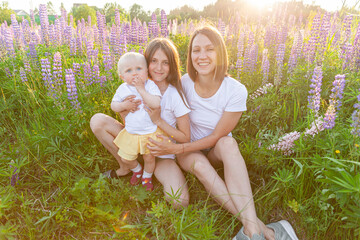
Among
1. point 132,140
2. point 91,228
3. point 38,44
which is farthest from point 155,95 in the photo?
point 38,44

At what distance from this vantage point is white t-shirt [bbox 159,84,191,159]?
2439mm

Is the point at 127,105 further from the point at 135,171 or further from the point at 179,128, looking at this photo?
the point at 135,171

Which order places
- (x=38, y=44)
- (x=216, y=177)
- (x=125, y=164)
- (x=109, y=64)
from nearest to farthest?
1. (x=216, y=177)
2. (x=125, y=164)
3. (x=109, y=64)
4. (x=38, y=44)

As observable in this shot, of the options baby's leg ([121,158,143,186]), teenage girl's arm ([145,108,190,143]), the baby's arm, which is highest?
the baby's arm

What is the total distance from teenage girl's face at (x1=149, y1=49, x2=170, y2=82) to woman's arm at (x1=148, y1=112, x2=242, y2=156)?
64 centimetres

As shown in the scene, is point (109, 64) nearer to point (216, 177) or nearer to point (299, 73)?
point (216, 177)

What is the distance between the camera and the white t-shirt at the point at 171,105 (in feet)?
8.00

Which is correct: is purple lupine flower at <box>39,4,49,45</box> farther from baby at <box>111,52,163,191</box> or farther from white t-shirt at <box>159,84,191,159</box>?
white t-shirt at <box>159,84,191,159</box>

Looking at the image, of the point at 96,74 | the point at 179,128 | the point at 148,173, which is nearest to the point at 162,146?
the point at 179,128

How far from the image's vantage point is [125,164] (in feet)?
8.86

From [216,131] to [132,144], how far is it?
84 cm

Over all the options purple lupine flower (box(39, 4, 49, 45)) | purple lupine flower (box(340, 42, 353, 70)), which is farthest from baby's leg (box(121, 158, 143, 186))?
purple lupine flower (box(39, 4, 49, 45))

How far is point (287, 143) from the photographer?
7.58ft

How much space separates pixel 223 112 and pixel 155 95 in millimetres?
717
